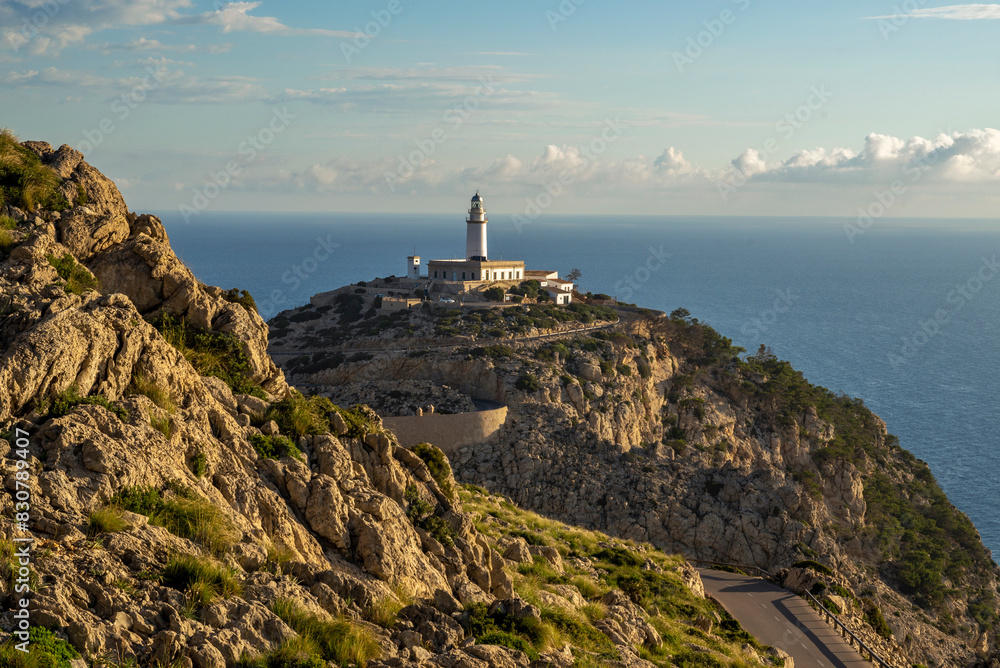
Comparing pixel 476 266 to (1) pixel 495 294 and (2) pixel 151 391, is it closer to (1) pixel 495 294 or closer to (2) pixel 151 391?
(1) pixel 495 294

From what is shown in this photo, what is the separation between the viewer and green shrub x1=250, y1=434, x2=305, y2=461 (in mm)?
13117

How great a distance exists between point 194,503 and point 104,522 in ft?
4.91

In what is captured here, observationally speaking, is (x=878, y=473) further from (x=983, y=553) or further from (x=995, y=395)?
(x=995, y=395)

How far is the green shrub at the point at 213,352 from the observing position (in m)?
14.6

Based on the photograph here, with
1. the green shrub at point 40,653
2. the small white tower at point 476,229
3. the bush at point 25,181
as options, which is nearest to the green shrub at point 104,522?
the green shrub at point 40,653

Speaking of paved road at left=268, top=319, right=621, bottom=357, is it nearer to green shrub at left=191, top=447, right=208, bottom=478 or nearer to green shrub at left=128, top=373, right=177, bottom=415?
green shrub at left=128, top=373, right=177, bottom=415

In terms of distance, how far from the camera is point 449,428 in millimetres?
46656

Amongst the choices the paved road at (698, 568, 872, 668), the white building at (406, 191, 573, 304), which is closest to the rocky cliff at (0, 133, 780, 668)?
the paved road at (698, 568, 872, 668)

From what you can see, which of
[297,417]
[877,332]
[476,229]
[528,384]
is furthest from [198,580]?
[877,332]

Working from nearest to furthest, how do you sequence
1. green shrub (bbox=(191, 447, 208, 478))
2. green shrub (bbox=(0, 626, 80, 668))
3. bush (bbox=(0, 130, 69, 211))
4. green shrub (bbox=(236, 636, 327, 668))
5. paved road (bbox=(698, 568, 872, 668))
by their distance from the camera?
green shrub (bbox=(0, 626, 80, 668)) → green shrub (bbox=(236, 636, 327, 668)) → green shrub (bbox=(191, 447, 208, 478)) → bush (bbox=(0, 130, 69, 211)) → paved road (bbox=(698, 568, 872, 668))

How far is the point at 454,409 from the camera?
5025cm

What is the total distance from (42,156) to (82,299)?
5.59 metres

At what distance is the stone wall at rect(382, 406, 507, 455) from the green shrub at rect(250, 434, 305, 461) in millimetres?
30238

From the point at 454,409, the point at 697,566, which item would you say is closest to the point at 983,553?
the point at 697,566
